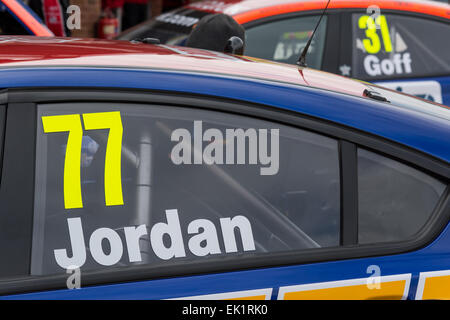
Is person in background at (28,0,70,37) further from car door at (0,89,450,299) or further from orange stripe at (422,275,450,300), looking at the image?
orange stripe at (422,275,450,300)


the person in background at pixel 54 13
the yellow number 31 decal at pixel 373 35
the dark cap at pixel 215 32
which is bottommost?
the dark cap at pixel 215 32

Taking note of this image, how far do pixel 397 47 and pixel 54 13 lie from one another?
2703 mm

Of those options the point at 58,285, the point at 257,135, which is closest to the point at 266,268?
the point at 257,135

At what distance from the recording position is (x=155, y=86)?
75.3 inches

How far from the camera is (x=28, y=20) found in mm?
4637

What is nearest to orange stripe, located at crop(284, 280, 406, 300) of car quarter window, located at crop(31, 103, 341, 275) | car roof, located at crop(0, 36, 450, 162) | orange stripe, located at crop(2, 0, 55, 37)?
car quarter window, located at crop(31, 103, 341, 275)

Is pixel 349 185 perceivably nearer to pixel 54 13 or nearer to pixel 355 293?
pixel 355 293

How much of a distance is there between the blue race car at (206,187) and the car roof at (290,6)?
312 centimetres

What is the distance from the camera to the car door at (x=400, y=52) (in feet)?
17.1

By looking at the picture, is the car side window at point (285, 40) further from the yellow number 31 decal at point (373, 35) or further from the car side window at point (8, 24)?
the car side window at point (8, 24)

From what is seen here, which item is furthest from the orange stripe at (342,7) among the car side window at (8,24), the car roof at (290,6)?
the car side window at (8,24)

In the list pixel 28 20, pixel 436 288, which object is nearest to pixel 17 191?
pixel 436 288
